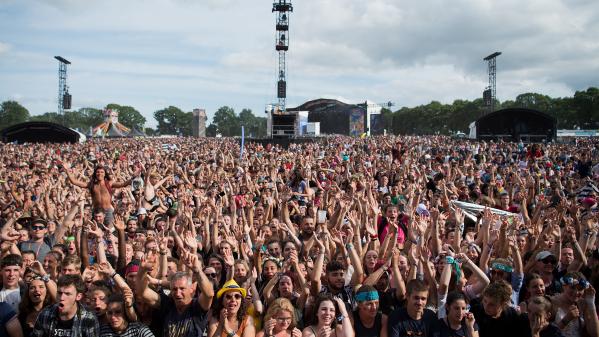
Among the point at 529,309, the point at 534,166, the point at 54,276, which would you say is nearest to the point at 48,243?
the point at 54,276

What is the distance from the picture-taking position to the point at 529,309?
4336 mm

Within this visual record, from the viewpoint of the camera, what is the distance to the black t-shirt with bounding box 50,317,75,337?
4016 millimetres

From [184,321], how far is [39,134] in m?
42.3

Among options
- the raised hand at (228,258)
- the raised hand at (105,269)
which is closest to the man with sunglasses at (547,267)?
the raised hand at (228,258)

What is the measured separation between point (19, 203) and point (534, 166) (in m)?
13.2

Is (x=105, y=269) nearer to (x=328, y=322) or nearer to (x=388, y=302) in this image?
(x=328, y=322)

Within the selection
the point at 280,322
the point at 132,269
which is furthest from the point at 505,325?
the point at 132,269

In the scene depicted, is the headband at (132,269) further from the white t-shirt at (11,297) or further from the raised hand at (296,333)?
the raised hand at (296,333)

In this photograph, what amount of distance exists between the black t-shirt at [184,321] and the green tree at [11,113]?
129 metres

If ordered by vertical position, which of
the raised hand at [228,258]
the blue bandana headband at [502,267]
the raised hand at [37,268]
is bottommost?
the raised hand at [37,268]

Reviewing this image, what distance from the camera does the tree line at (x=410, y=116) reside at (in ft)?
263

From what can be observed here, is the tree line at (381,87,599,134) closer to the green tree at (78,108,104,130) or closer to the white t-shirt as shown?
the white t-shirt

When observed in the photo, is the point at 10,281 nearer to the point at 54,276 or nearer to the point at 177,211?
the point at 54,276

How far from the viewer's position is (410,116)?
12375cm
